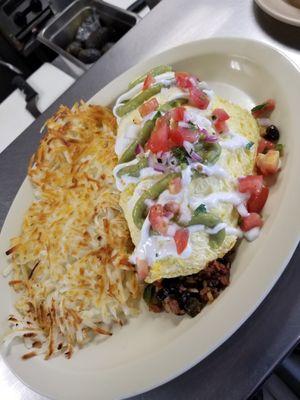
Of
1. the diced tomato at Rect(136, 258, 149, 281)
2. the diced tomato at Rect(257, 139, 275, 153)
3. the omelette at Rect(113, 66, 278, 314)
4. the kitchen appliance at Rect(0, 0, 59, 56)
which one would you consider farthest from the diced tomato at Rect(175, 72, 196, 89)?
the kitchen appliance at Rect(0, 0, 59, 56)

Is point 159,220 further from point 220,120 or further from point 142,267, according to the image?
point 220,120

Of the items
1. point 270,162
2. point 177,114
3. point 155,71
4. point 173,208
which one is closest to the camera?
point 173,208

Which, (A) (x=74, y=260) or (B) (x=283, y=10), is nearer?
(A) (x=74, y=260)

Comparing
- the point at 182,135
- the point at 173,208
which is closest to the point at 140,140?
the point at 182,135

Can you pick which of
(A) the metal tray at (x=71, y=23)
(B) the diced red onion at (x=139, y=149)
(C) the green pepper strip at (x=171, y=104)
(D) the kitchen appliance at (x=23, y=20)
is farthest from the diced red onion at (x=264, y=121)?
(D) the kitchen appliance at (x=23, y=20)

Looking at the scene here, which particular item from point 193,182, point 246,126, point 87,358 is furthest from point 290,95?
point 87,358

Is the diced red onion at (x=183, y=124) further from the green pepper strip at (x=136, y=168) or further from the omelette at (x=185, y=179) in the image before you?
the green pepper strip at (x=136, y=168)
